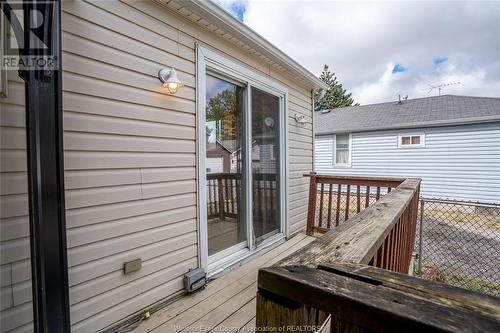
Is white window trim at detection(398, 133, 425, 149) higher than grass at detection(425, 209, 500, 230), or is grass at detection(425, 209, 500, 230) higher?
Result: white window trim at detection(398, 133, 425, 149)

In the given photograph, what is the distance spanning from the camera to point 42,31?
1117 millimetres

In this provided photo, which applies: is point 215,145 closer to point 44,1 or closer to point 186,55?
point 186,55

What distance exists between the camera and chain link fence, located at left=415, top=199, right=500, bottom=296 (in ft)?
11.3

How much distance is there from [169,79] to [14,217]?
1371 millimetres

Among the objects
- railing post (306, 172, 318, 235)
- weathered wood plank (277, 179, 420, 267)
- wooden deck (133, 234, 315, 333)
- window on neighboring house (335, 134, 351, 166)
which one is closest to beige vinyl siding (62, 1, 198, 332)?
wooden deck (133, 234, 315, 333)

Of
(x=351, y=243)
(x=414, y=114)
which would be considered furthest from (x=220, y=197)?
(x=414, y=114)

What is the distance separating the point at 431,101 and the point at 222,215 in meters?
10.3

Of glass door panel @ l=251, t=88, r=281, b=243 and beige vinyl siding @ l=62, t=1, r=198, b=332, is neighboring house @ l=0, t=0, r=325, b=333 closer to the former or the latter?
beige vinyl siding @ l=62, t=1, r=198, b=332

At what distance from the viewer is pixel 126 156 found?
6.13ft

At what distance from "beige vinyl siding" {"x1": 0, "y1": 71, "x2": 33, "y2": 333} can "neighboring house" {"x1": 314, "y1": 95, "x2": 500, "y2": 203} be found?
937 cm

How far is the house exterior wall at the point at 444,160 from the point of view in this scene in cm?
706

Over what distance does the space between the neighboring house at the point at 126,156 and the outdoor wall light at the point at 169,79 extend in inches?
2.1

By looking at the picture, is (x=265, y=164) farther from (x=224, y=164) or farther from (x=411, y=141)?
(x=411, y=141)

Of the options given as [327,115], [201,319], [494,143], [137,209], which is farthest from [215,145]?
[327,115]
